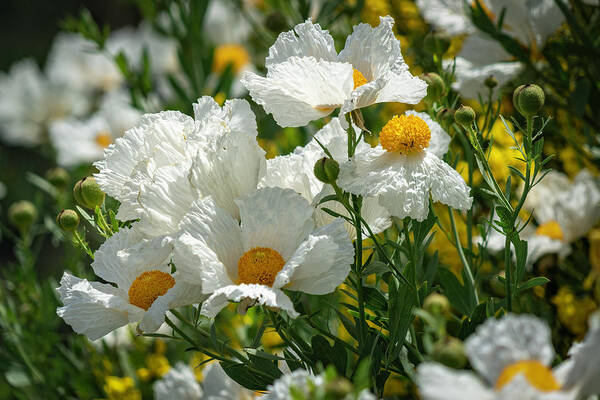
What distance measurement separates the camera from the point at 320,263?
0.44m

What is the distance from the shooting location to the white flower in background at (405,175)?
47cm

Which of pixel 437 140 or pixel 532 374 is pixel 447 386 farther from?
pixel 437 140

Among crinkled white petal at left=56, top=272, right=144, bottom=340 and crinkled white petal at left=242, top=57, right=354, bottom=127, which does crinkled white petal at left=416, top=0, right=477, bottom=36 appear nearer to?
crinkled white petal at left=242, top=57, right=354, bottom=127

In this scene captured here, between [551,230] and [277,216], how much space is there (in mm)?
464

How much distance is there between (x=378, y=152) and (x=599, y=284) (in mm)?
368

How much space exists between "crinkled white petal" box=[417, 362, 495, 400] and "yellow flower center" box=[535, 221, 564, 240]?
53cm

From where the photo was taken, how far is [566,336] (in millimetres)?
750

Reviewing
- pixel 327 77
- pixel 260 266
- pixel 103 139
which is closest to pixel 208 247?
pixel 260 266

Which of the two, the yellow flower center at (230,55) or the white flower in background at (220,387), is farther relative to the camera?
the yellow flower center at (230,55)

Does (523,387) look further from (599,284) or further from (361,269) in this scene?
(599,284)

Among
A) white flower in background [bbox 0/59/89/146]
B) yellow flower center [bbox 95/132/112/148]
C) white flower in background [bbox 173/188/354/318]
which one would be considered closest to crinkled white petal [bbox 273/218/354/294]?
white flower in background [bbox 173/188/354/318]

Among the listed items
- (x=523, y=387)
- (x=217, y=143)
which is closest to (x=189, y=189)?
(x=217, y=143)

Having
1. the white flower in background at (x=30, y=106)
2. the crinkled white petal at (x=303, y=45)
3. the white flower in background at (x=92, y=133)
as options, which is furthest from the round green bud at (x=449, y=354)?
the white flower in background at (x=30, y=106)

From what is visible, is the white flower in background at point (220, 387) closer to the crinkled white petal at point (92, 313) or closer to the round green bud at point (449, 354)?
the crinkled white petal at point (92, 313)
